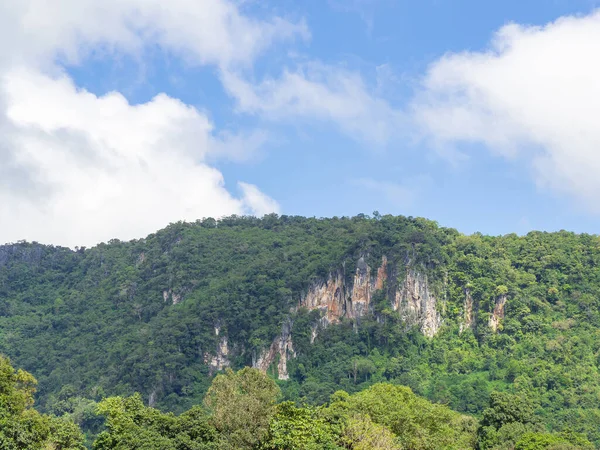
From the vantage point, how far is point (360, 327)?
341 ft

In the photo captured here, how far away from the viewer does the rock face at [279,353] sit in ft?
333

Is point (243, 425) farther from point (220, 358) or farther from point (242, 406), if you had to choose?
point (220, 358)

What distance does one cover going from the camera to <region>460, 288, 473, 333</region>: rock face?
337 ft

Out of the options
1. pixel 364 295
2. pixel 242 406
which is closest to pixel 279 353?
pixel 364 295

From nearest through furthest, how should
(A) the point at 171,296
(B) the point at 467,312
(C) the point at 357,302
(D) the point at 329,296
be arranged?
(B) the point at 467,312 → (C) the point at 357,302 → (D) the point at 329,296 → (A) the point at 171,296

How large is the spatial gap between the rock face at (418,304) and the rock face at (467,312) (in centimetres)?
311

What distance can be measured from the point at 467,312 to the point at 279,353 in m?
25.2

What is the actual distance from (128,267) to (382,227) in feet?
161

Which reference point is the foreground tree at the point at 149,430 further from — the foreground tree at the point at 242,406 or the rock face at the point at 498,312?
the rock face at the point at 498,312

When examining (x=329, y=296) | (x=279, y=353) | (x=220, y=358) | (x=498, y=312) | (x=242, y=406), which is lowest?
(x=242, y=406)

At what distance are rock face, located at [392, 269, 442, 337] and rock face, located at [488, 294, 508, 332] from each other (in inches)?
274

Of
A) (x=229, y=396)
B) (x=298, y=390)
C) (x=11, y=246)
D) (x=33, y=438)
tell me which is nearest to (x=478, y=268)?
(x=298, y=390)

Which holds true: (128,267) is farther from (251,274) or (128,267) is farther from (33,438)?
(33,438)

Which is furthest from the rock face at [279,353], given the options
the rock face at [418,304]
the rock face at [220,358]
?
the rock face at [418,304]
